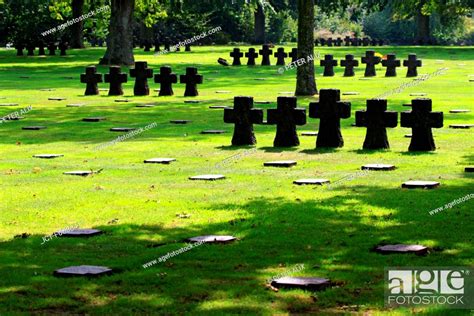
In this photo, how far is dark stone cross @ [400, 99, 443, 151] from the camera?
1975cm

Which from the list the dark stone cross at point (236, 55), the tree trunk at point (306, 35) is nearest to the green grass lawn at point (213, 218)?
the tree trunk at point (306, 35)

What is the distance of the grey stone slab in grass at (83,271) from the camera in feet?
34.6

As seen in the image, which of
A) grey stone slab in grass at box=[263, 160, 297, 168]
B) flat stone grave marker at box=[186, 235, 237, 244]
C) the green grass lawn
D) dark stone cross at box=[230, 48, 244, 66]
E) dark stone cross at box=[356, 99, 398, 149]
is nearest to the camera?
the green grass lawn

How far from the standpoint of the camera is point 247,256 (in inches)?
449

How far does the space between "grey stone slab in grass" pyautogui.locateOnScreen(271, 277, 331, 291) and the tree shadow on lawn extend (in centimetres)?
12

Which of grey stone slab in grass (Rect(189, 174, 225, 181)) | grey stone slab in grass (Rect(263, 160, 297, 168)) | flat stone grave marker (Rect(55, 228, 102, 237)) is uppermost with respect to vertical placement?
flat stone grave marker (Rect(55, 228, 102, 237))

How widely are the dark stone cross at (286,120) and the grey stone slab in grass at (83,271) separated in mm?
10568

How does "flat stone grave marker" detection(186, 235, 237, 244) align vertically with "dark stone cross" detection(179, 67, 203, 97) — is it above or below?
above

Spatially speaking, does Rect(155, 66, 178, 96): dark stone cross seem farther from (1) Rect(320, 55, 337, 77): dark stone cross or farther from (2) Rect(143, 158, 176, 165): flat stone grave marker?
(2) Rect(143, 158, 176, 165): flat stone grave marker

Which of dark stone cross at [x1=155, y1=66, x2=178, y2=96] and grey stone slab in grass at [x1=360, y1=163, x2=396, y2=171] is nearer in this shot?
Answer: grey stone slab in grass at [x1=360, y1=163, x2=396, y2=171]

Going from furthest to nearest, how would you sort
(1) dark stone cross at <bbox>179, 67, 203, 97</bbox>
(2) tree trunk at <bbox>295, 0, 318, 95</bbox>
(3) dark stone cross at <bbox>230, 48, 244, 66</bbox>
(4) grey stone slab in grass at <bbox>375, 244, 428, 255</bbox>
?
(3) dark stone cross at <bbox>230, 48, 244, 66</bbox> → (1) dark stone cross at <bbox>179, 67, 203, 97</bbox> → (2) tree trunk at <bbox>295, 0, 318, 95</bbox> → (4) grey stone slab in grass at <bbox>375, 244, 428, 255</bbox>

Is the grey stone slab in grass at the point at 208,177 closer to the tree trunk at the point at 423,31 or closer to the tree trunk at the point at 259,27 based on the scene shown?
the tree trunk at the point at 423,31

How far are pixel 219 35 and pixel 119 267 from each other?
97.3 metres

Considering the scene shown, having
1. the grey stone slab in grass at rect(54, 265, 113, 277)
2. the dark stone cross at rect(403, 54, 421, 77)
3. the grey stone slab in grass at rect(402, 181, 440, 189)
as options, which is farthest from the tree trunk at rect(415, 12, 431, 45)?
the grey stone slab in grass at rect(54, 265, 113, 277)
